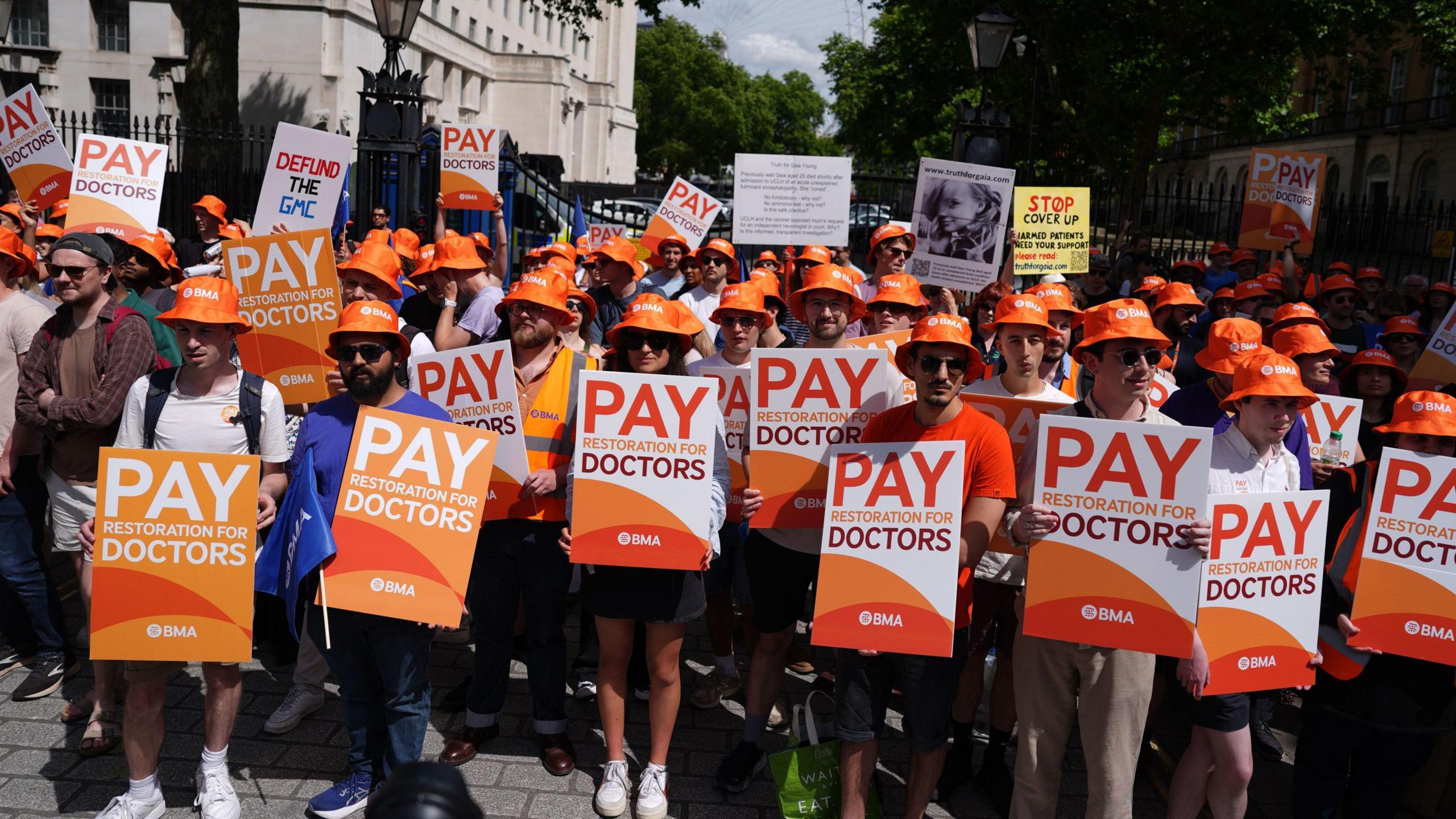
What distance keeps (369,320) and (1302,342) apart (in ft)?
14.2

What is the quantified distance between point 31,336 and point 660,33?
83640mm

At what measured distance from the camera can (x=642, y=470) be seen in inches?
179

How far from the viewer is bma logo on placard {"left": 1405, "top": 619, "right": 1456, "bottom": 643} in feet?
13.7

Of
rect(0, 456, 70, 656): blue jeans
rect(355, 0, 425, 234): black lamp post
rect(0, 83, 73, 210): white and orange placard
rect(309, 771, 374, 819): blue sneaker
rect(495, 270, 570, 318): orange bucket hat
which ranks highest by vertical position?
rect(355, 0, 425, 234): black lamp post

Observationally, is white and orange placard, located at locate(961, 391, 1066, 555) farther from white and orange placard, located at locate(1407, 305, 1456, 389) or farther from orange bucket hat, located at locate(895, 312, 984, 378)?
white and orange placard, located at locate(1407, 305, 1456, 389)

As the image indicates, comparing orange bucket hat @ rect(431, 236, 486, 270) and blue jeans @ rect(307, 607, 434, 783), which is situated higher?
orange bucket hat @ rect(431, 236, 486, 270)

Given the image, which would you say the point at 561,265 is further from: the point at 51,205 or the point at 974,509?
the point at 51,205

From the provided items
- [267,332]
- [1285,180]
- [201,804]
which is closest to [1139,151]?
[1285,180]

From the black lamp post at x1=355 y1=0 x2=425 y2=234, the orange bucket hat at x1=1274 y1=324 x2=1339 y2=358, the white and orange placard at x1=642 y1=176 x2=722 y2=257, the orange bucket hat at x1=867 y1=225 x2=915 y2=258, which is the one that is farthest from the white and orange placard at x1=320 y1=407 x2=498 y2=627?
the black lamp post at x1=355 y1=0 x2=425 y2=234

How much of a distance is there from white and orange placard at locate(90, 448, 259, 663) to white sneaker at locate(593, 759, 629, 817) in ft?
5.14

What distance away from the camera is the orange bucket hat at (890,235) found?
824 centimetres

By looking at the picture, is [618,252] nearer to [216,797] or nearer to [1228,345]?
[1228,345]

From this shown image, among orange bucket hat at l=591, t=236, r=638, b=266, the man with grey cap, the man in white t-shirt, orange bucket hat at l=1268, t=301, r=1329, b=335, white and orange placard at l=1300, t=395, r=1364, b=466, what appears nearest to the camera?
the man in white t-shirt

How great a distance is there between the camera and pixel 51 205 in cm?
981
